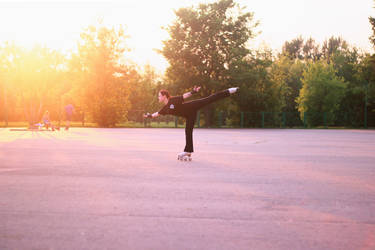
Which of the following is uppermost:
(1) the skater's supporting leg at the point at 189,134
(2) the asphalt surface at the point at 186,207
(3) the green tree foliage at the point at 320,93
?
(3) the green tree foliage at the point at 320,93

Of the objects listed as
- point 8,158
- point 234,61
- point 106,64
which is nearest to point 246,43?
point 234,61

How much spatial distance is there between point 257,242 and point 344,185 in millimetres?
3323

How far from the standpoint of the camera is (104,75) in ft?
114

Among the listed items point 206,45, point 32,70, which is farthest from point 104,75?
point 206,45

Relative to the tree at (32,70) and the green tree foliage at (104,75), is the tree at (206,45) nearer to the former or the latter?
the green tree foliage at (104,75)

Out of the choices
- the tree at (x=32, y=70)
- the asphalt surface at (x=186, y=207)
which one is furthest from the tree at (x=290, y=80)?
the asphalt surface at (x=186, y=207)

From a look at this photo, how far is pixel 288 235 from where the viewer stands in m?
3.38

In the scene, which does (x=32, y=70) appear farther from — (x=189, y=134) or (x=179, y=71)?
(x=189, y=134)

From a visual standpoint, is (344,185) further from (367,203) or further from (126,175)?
(126,175)

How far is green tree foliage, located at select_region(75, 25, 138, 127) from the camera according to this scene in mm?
34375

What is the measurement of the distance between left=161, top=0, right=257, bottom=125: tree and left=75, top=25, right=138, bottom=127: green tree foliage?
4.82 m

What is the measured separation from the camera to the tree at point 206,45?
36.7 metres

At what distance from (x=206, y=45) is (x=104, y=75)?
10.1 meters

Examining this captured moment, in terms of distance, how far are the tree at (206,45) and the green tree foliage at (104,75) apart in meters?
4.82
